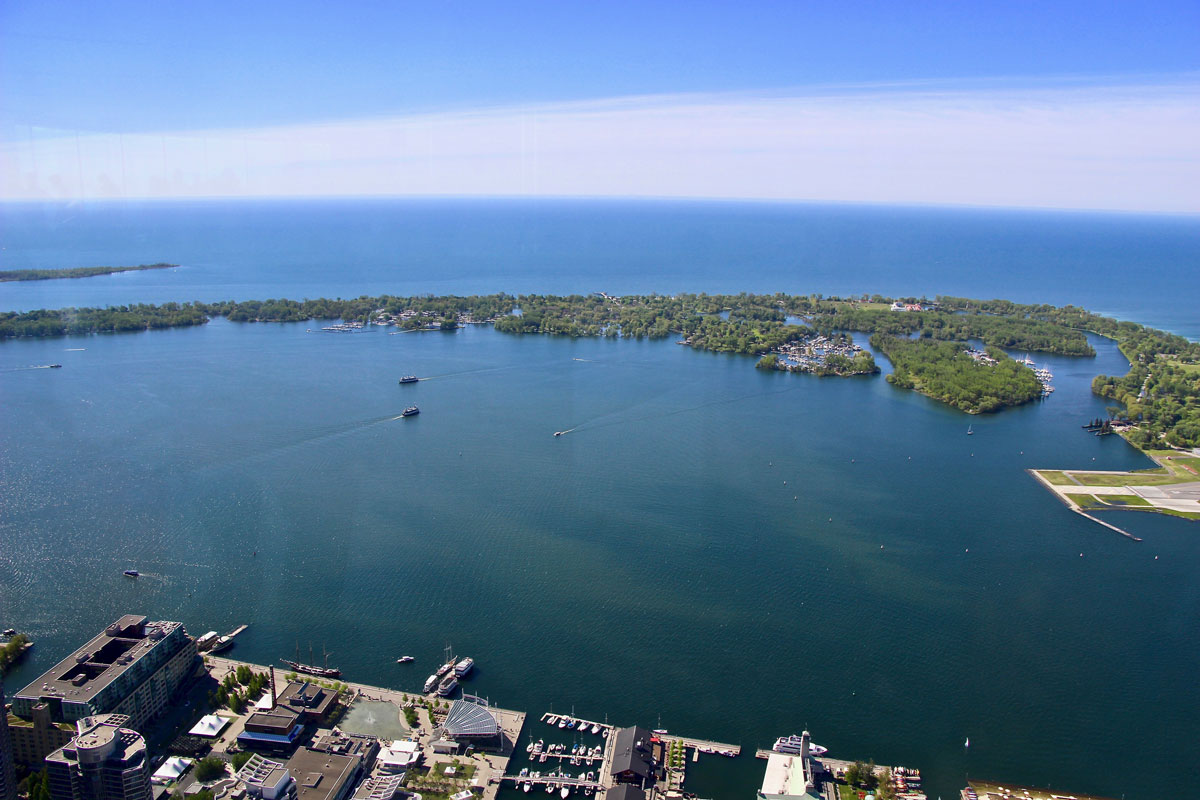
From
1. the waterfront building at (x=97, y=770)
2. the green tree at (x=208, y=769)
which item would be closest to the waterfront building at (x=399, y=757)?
the green tree at (x=208, y=769)

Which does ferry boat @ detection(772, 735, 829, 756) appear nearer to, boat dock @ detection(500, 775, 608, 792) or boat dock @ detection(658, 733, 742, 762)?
boat dock @ detection(658, 733, 742, 762)

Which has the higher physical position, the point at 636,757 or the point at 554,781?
the point at 636,757

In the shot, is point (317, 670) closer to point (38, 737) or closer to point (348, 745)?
point (348, 745)

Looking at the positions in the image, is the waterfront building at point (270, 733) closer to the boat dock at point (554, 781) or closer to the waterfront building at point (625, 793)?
the boat dock at point (554, 781)

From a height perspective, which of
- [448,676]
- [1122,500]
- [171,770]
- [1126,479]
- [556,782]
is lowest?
[556,782]

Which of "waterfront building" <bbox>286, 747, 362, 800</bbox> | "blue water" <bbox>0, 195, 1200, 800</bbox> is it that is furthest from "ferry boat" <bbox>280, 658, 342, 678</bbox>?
"waterfront building" <bbox>286, 747, 362, 800</bbox>

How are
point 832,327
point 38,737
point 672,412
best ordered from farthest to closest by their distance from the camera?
point 832,327
point 672,412
point 38,737

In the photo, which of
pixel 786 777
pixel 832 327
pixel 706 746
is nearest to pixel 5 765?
pixel 706 746

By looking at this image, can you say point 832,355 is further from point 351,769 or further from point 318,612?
point 351,769
